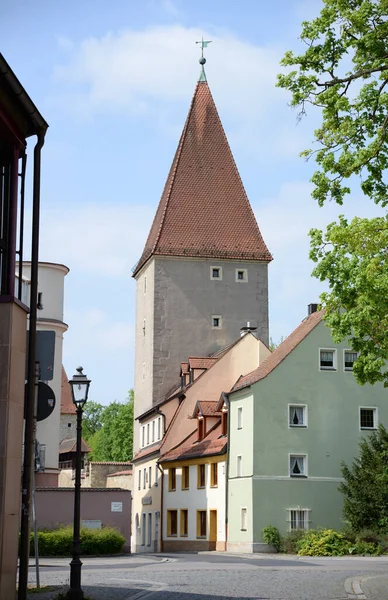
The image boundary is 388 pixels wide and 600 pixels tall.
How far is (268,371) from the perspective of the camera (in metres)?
47.4

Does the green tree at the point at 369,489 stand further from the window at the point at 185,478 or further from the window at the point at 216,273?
the window at the point at 216,273

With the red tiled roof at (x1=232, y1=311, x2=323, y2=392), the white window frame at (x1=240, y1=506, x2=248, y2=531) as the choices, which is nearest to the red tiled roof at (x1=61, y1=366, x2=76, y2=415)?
the red tiled roof at (x1=232, y1=311, x2=323, y2=392)

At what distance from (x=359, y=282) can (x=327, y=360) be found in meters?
25.2

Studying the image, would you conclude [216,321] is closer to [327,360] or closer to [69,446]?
[69,446]

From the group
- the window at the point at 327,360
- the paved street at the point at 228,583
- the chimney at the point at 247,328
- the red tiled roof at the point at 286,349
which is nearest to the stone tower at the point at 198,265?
the chimney at the point at 247,328

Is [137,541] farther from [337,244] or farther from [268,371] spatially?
[337,244]

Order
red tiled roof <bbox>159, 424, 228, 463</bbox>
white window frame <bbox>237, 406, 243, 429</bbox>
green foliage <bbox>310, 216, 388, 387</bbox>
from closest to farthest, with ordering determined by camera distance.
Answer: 1. green foliage <bbox>310, 216, 388, 387</bbox>
2. white window frame <bbox>237, 406, 243, 429</bbox>
3. red tiled roof <bbox>159, 424, 228, 463</bbox>

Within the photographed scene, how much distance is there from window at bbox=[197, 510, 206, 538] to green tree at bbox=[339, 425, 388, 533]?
11.8 m

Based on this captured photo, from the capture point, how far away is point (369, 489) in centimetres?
4222

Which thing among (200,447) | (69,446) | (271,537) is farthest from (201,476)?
(69,446)

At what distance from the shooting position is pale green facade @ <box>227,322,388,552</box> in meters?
46.0

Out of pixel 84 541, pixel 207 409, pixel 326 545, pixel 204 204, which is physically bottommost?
pixel 326 545

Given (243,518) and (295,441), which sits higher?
(295,441)

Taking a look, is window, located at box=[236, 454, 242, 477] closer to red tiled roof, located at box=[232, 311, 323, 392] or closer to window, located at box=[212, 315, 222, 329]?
red tiled roof, located at box=[232, 311, 323, 392]
